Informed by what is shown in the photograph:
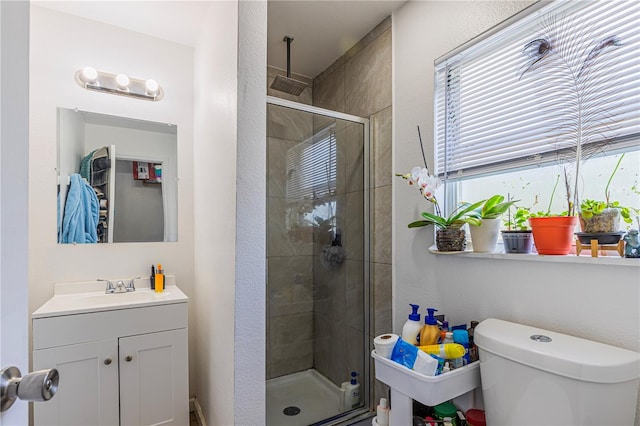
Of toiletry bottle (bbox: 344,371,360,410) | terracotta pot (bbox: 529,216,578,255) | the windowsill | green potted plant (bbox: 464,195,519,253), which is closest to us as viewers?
the windowsill

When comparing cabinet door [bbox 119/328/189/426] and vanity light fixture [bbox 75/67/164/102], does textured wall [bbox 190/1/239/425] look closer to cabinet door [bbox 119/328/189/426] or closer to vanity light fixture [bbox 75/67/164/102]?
cabinet door [bbox 119/328/189/426]

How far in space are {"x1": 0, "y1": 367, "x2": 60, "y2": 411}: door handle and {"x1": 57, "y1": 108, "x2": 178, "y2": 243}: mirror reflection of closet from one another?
1.61 meters

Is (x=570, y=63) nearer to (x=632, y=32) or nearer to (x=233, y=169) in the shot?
(x=632, y=32)

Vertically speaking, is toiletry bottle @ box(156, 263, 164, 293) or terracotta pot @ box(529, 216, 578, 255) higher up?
terracotta pot @ box(529, 216, 578, 255)

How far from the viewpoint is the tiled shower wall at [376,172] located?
188 cm

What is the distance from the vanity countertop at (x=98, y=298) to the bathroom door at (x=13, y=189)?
1.09m

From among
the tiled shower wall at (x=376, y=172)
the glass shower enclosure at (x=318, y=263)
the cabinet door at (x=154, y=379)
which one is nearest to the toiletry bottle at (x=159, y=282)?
the cabinet door at (x=154, y=379)

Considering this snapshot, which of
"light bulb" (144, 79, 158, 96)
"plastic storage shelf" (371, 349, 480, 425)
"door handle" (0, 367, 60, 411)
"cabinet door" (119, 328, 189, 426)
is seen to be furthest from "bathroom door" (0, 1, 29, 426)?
"light bulb" (144, 79, 158, 96)

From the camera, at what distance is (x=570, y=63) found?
1132 mm

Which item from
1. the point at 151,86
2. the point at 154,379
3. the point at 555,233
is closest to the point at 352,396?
the point at 154,379

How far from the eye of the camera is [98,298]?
178cm

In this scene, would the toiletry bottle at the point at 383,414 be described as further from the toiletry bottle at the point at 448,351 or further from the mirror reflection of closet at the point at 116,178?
the mirror reflection of closet at the point at 116,178

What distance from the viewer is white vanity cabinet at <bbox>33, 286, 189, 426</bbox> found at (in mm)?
1454

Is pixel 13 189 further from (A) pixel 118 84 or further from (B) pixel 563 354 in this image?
(A) pixel 118 84
